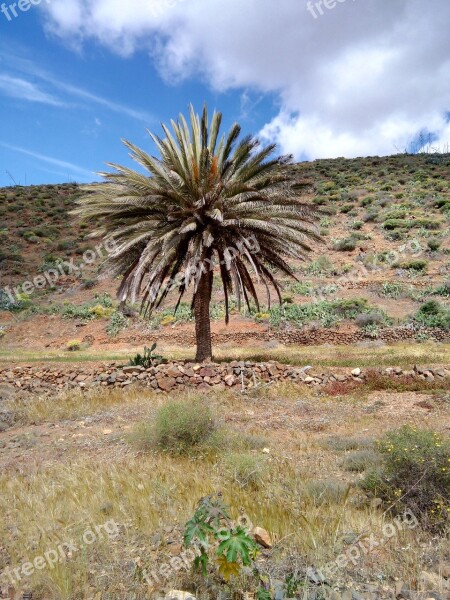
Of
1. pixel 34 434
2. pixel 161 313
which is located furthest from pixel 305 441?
pixel 161 313

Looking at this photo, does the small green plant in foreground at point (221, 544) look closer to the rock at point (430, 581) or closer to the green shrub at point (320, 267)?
the rock at point (430, 581)

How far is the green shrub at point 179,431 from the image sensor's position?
6.62m

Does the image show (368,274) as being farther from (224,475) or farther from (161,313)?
(224,475)

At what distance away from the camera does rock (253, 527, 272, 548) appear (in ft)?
12.5

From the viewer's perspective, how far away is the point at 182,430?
6684 mm

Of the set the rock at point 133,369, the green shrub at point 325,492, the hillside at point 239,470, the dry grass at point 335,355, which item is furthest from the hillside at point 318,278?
the green shrub at point 325,492

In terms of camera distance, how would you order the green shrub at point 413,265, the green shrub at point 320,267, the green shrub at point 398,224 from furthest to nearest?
the green shrub at point 398,224
the green shrub at point 320,267
the green shrub at point 413,265

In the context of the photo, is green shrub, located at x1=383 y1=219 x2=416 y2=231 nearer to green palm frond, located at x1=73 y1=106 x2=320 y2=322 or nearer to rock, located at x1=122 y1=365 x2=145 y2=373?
green palm frond, located at x1=73 y1=106 x2=320 y2=322

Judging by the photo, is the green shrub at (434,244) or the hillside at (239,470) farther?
the green shrub at (434,244)

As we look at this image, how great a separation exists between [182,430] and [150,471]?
1149 mm

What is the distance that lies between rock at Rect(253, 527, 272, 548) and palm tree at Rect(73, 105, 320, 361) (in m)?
8.77

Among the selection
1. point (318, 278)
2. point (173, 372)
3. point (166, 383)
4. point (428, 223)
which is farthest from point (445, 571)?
point (428, 223)

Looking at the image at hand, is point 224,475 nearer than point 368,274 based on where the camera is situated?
Yes

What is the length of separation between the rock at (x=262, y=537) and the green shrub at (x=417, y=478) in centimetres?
138
